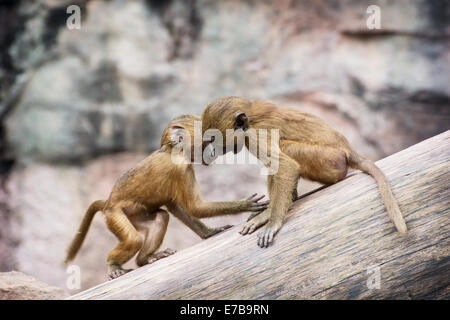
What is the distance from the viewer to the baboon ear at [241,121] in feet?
14.9

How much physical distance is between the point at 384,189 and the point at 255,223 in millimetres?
1175

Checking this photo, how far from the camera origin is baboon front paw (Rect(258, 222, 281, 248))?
161 inches

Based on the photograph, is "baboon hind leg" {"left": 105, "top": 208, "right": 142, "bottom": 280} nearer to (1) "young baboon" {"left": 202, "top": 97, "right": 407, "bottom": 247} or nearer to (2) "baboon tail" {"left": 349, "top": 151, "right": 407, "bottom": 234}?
(1) "young baboon" {"left": 202, "top": 97, "right": 407, "bottom": 247}

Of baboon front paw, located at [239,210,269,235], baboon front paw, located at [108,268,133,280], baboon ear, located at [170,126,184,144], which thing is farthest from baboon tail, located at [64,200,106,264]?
baboon front paw, located at [239,210,269,235]

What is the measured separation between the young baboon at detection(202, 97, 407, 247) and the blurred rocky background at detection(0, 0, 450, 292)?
4.23 m

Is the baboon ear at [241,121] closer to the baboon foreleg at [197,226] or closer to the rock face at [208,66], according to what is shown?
the baboon foreleg at [197,226]

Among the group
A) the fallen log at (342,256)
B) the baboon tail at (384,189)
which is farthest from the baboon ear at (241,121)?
the baboon tail at (384,189)

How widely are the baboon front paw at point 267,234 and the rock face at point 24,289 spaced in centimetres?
274

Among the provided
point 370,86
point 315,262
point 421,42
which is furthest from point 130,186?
→ point 421,42

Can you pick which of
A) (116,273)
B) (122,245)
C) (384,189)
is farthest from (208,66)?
(384,189)

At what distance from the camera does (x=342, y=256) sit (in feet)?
12.9

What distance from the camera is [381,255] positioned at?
387 centimetres

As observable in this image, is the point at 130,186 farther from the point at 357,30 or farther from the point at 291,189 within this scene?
the point at 357,30
